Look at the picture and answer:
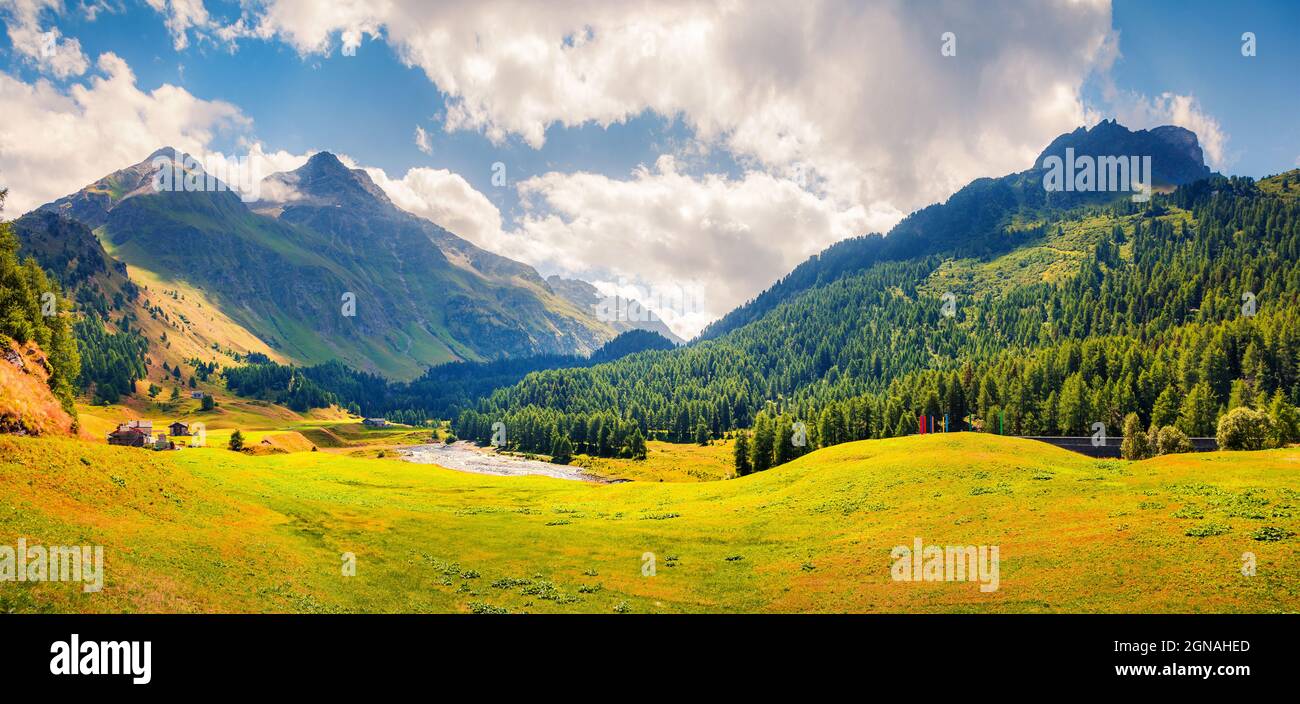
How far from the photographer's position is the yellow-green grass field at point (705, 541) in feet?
82.6

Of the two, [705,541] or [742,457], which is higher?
[705,541]

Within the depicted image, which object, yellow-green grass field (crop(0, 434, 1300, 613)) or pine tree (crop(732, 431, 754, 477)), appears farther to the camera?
pine tree (crop(732, 431, 754, 477))

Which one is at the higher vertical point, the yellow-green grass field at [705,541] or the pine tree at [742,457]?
the yellow-green grass field at [705,541]

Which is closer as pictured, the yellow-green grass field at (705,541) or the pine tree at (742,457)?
the yellow-green grass field at (705,541)

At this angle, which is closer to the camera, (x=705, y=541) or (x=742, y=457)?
(x=705, y=541)

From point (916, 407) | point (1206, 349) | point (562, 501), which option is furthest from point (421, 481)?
point (1206, 349)

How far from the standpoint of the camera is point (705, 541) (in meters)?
46.1

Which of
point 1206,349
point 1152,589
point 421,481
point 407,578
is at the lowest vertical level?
point 421,481

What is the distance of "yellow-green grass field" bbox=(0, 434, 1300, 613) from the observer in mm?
25172

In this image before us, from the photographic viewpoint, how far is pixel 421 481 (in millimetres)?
96500

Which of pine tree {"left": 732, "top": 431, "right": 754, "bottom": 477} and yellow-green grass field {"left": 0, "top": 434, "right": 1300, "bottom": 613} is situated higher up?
yellow-green grass field {"left": 0, "top": 434, "right": 1300, "bottom": 613}

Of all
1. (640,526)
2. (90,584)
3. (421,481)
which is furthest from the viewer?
(421,481)
